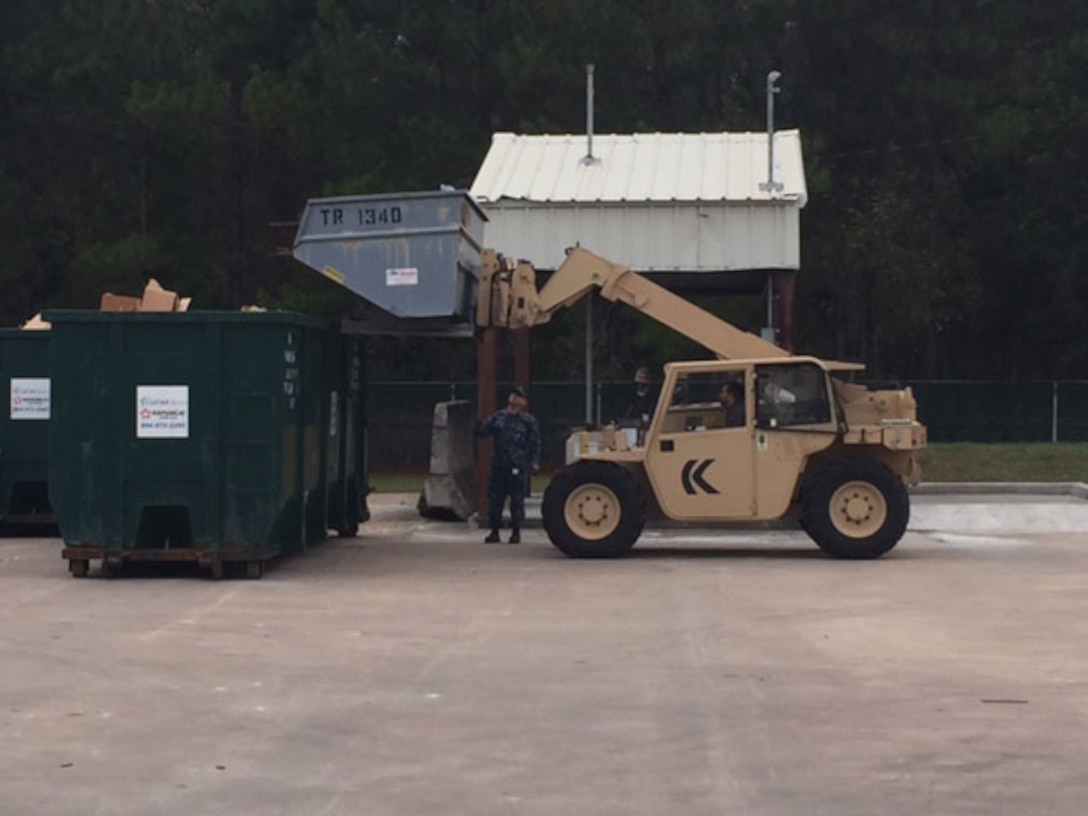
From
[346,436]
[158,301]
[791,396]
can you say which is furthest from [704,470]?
[158,301]

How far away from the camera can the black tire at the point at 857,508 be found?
1883 cm

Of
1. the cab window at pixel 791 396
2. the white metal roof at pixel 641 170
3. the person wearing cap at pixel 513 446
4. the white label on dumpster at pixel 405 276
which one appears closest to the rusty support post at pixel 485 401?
the white metal roof at pixel 641 170

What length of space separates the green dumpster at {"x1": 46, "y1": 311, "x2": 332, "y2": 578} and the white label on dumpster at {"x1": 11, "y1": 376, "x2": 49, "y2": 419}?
4.97 meters

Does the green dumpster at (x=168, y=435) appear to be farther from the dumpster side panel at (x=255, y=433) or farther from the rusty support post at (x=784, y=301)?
the rusty support post at (x=784, y=301)

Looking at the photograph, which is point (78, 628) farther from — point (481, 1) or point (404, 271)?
point (481, 1)

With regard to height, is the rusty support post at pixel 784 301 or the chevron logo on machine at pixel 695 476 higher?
the rusty support post at pixel 784 301

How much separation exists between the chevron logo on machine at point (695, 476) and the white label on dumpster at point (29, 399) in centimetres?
769

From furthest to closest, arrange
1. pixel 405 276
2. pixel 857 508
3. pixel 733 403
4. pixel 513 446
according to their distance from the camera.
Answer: pixel 513 446 < pixel 733 403 < pixel 857 508 < pixel 405 276

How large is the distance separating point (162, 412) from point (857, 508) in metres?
6.77

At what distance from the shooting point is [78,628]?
13.9 m

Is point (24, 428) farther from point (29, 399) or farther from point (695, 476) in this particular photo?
point (695, 476)

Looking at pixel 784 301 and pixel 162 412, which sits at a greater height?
pixel 784 301

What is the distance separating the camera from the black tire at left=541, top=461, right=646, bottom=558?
62.8ft

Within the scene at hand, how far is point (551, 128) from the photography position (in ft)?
A: 130
